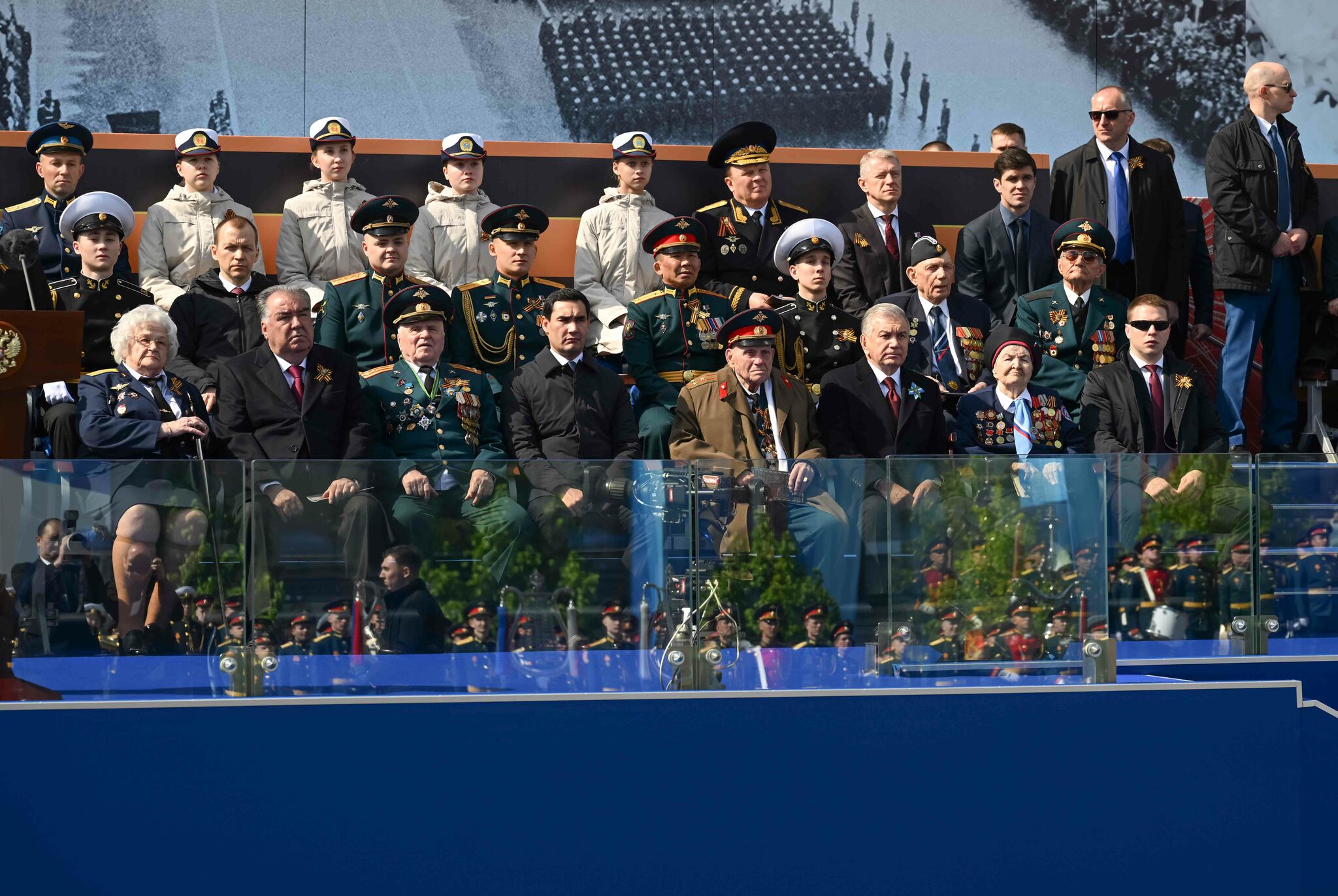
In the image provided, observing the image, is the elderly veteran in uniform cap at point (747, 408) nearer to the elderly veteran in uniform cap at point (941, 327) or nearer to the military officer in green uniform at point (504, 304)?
the elderly veteran in uniform cap at point (941, 327)

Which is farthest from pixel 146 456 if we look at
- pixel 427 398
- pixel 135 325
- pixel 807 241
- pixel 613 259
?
pixel 807 241

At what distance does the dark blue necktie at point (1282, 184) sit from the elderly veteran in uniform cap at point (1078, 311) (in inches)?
44.0

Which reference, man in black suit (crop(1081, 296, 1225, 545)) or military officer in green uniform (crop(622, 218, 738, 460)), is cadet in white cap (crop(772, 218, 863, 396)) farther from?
man in black suit (crop(1081, 296, 1225, 545))

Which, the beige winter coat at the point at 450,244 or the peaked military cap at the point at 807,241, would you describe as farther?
the beige winter coat at the point at 450,244

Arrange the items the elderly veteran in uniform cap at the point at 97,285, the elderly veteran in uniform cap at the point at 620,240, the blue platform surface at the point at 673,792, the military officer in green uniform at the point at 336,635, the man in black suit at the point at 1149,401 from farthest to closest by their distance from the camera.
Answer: the elderly veteran in uniform cap at the point at 620,240
the elderly veteran in uniform cap at the point at 97,285
the man in black suit at the point at 1149,401
the military officer in green uniform at the point at 336,635
the blue platform surface at the point at 673,792

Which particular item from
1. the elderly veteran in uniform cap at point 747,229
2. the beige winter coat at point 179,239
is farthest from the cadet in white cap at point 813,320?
the beige winter coat at point 179,239

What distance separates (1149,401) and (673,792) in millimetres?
3392

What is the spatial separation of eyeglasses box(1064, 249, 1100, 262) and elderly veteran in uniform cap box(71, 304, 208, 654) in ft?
12.3

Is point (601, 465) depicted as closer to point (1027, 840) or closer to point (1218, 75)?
point (1027, 840)

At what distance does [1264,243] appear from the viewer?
733cm

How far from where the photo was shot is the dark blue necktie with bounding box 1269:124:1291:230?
24.7 ft

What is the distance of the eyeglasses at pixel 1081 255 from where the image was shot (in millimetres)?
6914

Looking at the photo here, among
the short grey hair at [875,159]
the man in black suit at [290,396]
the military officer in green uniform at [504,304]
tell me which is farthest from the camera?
the short grey hair at [875,159]

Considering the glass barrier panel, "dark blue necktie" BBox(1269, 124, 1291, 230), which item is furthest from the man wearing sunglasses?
the glass barrier panel
